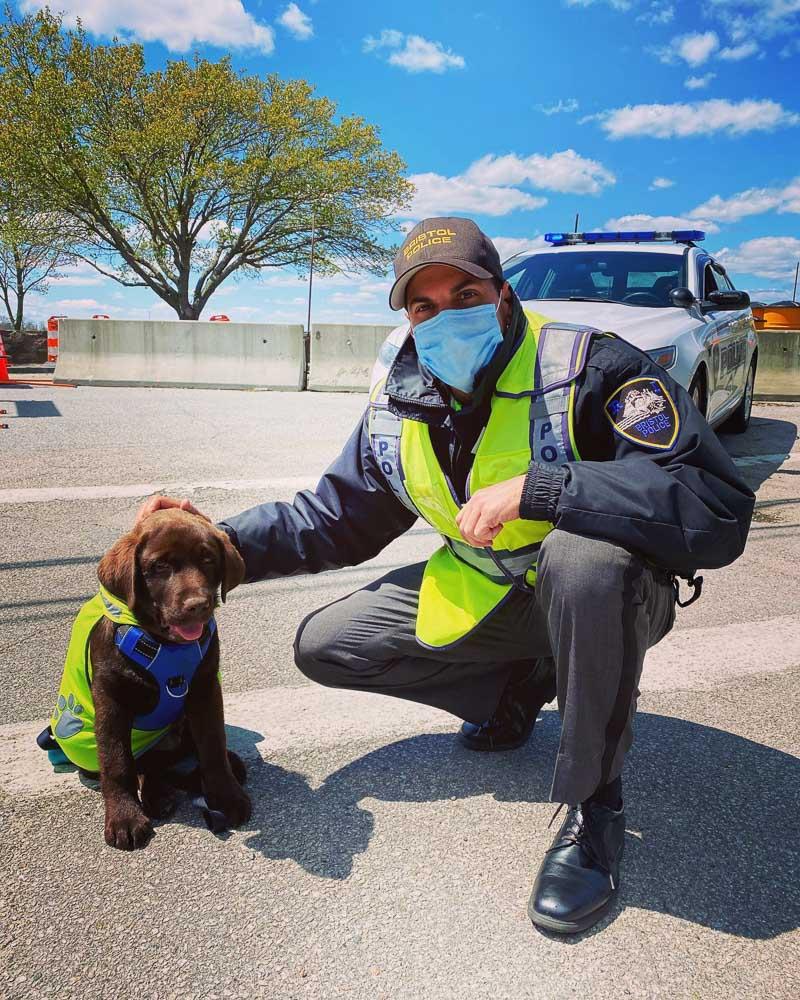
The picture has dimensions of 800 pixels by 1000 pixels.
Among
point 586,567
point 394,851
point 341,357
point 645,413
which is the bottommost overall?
point 394,851

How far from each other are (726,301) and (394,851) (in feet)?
18.2

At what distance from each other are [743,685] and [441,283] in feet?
6.74

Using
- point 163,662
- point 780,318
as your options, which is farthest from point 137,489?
point 780,318

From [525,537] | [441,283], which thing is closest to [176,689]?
[525,537]

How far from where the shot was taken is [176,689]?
7.11 feet

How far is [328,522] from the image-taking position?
2.67 meters

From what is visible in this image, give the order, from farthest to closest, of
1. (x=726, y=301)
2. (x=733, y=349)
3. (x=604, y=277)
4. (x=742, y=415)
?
(x=742, y=415), (x=733, y=349), (x=604, y=277), (x=726, y=301)

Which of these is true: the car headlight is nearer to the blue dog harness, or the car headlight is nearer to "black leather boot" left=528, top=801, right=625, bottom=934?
"black leather boot" left=528, top=801, right=625, bottom=934

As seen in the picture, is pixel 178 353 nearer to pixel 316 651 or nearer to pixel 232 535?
pixel 232 535

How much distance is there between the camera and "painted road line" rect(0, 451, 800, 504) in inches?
217

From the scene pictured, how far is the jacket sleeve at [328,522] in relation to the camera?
2.56 meters

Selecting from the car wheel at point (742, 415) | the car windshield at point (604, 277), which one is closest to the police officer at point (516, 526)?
the car windshield at point (604, 277)

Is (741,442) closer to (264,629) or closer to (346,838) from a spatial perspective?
(264,629)

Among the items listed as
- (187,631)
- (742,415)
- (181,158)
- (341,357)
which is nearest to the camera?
(187,631)
